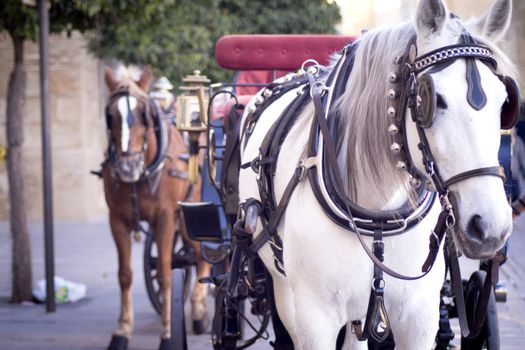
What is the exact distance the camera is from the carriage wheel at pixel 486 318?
424cm

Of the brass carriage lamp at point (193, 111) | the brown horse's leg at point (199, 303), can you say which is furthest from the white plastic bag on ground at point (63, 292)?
the brass carriage lamp at point (193, 111)

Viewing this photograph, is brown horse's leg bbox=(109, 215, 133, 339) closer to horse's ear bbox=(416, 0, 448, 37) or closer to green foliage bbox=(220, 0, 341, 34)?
horse's ear bbox=(416, 0, 448, 37)

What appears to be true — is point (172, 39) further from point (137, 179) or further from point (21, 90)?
point (137, 179)

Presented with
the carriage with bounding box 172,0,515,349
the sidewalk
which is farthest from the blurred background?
the carriage with bounding box 172,0,515,349

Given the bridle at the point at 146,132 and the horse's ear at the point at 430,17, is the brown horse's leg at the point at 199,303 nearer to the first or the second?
the bridle at the point at 146,132

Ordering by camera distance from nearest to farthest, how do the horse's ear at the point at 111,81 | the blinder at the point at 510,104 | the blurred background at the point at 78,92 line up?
the blinder at the point at 510,104, the horse's ear at the point at 111,81, the blurred background at the point at 78,92

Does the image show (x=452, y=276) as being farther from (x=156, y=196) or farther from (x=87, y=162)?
(x=87, y=162)

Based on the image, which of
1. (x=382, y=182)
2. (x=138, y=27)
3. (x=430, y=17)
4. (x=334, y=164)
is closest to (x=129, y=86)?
(x=138, y=27)

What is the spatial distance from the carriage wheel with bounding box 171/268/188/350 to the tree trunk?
376cm

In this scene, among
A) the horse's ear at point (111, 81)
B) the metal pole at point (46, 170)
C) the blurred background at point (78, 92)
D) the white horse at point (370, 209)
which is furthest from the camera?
the blurred background at point (78, 92)

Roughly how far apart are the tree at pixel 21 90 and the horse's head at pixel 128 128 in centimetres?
177

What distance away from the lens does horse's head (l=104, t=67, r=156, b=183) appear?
645 centimetres

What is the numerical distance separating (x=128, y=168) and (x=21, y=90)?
A: 258 cm

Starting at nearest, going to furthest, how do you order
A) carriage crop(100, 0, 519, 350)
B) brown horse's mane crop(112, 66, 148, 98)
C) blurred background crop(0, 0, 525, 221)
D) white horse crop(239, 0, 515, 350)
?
carriage crop(100, 0, 519, 350), white horse crop(239, 0, 515, 350), brown horse's mane crop(112, 66, 148, 98), blurred background crop(0, 0, 525, 221)
